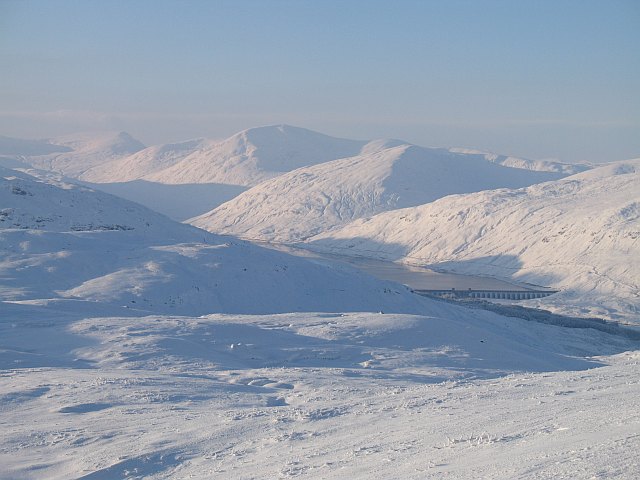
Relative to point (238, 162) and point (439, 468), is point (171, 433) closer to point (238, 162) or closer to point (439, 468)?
point (439, 468)

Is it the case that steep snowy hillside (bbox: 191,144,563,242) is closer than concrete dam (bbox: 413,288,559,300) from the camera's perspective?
No

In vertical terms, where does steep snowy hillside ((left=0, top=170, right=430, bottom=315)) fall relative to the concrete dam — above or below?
above

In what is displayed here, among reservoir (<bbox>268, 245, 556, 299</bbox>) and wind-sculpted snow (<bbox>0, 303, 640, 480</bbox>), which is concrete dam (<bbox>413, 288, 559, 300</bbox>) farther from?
wind-sculpted snow (<bbox>0, 303, 640, 480</bbox>)

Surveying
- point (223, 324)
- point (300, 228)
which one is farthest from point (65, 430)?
point (300, 228)

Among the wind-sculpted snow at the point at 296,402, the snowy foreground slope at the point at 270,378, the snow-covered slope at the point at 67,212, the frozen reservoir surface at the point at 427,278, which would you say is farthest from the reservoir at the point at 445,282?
the wind-sculpted snow at the point at 296,402

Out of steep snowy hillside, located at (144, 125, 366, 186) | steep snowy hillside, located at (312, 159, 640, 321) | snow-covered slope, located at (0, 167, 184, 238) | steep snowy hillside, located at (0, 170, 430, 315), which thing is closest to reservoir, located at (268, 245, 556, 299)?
steep snowy hillside, located at (312, 159, 640, 321)

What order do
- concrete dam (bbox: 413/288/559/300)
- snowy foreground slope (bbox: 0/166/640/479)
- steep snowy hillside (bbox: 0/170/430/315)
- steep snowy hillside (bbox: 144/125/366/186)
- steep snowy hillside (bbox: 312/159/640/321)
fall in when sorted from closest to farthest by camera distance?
snowy foreground slope (bbox: 0/166/640/479) → steep snowy hillside (bbox: 0/170/430/315) → concrete dam (bbox: 413/288/559/300) → steep snowy hillside (bbox: 312/159/640/321) → steep snowy hillside (bbox: 144/125/366/186)

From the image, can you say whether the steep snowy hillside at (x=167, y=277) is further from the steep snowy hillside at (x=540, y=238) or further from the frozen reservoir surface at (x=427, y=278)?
the frozen reservoir surface at (x=427, y=278)
